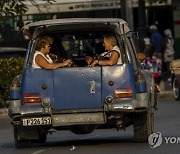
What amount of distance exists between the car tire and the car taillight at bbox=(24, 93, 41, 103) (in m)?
1.58

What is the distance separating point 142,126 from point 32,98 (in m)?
1.79

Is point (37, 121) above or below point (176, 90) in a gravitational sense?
above

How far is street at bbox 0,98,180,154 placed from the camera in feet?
48.1

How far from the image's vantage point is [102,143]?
1606 centimetres

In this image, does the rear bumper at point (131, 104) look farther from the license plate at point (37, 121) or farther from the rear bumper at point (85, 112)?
the license plate at point (37, 121)

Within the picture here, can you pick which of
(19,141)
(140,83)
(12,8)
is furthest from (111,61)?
(12,8)

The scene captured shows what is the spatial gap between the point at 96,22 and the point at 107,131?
4205mm

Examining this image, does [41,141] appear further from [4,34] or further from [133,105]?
[4,34]

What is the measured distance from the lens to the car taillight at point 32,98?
15.2 m

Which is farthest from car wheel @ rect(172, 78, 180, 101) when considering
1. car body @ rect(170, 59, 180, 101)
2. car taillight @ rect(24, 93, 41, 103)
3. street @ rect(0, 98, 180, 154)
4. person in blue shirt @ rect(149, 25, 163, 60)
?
car taillight @ rect(24, 93, 41, 103)

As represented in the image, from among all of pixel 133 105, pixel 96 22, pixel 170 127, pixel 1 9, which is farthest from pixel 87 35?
pixel 1 9

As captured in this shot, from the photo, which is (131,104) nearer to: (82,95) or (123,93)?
(123,93)

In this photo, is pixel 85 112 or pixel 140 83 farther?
pixel 140 83

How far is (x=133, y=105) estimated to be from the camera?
15031mm
